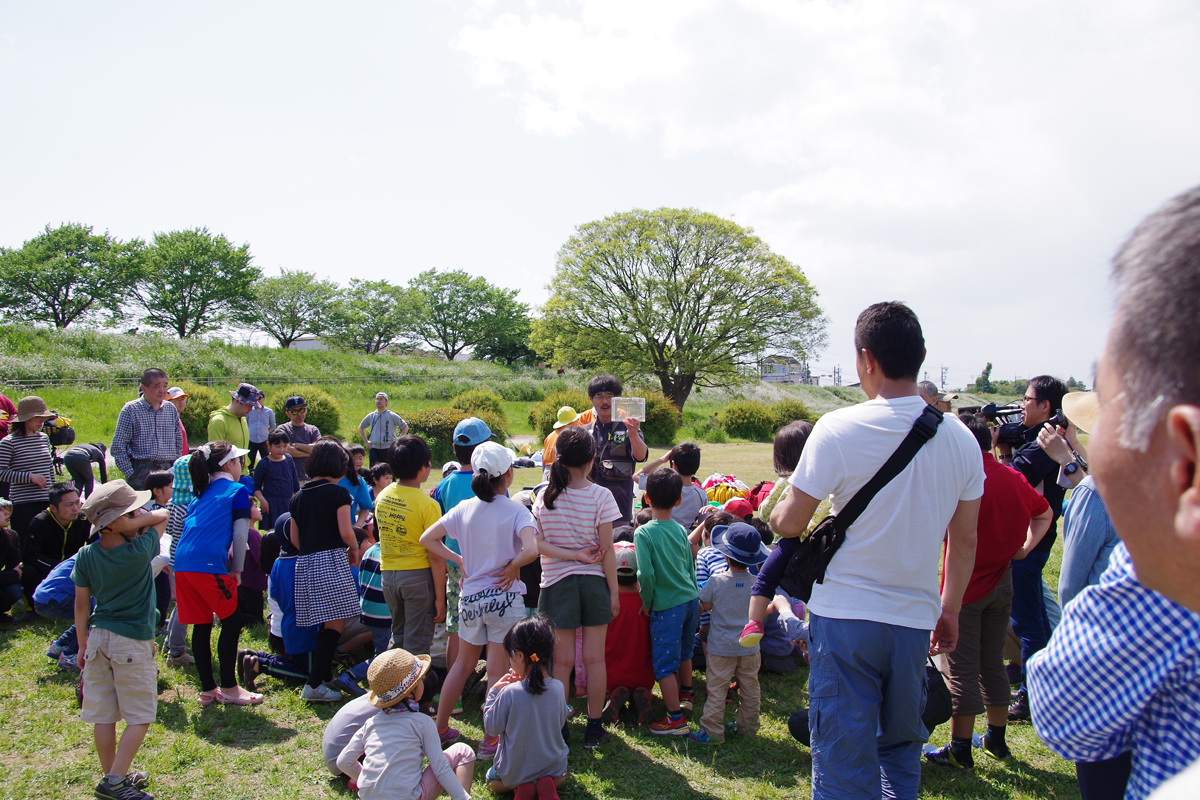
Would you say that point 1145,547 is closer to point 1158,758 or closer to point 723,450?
point 1158,758

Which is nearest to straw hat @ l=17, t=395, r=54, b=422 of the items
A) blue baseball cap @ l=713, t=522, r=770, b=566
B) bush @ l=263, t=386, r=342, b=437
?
blue baseball cap @ l=713, t=522, r=770, b=566

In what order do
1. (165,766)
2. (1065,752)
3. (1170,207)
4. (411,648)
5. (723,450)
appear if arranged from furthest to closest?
(723,450) < (411,648) < (165,766) < (1065,752) < (1170,207)

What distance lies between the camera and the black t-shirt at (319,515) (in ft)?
15.4

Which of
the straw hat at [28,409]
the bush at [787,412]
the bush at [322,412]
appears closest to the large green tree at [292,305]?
the bush at [322,412]

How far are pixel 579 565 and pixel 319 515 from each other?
1979 mm

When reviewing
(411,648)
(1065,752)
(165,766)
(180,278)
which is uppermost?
(180,278)

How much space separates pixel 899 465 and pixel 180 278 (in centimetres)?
5240

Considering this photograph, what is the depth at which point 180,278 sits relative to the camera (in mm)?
44844

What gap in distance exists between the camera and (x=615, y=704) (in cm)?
447

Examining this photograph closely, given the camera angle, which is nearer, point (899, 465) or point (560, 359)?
point (899, 465)

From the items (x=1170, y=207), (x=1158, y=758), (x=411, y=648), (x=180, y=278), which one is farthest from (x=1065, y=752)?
(x=180, y=278)

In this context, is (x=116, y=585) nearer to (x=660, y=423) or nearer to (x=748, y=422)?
(x=660, y=423)

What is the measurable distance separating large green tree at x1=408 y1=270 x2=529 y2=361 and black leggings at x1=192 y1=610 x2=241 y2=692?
58.3 meters

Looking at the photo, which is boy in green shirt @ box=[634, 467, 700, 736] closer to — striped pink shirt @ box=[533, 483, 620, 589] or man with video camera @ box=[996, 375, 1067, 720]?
striped pink shirt @ box=[533, 483, 620, 589]
